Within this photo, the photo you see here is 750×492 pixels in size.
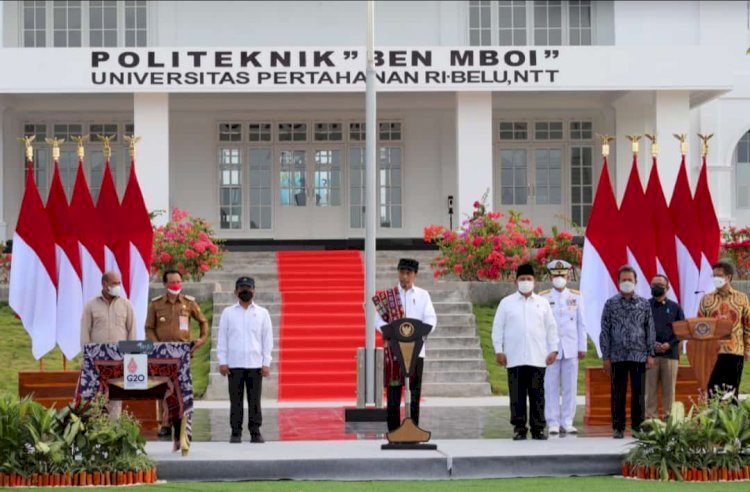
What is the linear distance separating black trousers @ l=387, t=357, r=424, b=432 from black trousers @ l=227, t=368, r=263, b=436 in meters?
1.36

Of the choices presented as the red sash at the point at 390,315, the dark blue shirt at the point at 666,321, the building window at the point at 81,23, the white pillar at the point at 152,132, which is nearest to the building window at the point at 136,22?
the building window at the point at 81,23

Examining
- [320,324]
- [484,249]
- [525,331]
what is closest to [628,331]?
[525,331]

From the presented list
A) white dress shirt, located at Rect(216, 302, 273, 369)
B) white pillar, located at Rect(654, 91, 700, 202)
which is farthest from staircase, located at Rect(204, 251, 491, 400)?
white dress shirt, located at Rect(216, 302, 273, 369)

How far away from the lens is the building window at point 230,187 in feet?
114

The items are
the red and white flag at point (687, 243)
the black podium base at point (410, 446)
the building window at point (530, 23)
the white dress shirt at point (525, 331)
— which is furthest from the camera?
the building window at point (530, 23)

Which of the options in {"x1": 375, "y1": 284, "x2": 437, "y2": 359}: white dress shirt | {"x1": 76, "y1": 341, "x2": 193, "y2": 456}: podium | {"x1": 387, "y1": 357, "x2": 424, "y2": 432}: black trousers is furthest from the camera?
{"x1": 375, "y1": 284, "x2": 437, "y2": 359}: white dress shirt

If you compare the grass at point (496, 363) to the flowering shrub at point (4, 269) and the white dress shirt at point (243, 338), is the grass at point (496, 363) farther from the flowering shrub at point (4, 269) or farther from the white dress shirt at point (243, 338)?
the flowering shrub at point (4, 269)

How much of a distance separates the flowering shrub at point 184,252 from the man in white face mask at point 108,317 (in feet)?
35.3

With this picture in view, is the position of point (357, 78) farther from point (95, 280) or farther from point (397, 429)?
point (397, 429)

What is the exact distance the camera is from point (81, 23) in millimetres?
34938

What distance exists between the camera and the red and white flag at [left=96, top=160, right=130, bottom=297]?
20.4m

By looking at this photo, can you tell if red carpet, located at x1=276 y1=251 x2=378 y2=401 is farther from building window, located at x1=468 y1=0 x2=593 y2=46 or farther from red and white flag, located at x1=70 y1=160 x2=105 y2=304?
building window, located at x1=468 y1=0 x2=593 y2=46

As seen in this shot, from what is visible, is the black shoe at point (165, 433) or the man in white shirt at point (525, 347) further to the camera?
the black shoe at point (165, 433)

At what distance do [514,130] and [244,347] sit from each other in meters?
20.2
